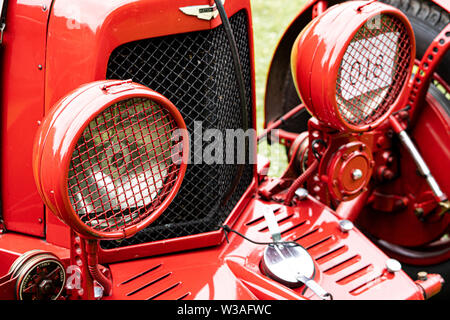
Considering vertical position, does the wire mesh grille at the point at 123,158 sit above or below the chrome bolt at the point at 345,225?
above

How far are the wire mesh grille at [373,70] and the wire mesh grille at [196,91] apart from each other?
0.32 meters

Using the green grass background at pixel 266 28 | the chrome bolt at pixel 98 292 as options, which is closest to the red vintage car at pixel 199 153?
the chrome bolt at pixel 98 292

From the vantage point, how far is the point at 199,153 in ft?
5.01

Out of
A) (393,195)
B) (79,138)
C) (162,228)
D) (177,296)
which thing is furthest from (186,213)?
(393,195)

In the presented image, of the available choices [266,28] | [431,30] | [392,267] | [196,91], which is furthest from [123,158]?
[266,28]

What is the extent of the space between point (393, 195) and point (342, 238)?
1.42ft

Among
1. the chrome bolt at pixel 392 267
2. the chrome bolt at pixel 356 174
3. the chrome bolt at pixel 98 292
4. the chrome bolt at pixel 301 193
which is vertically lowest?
the chrome bolt at pixel 392 267

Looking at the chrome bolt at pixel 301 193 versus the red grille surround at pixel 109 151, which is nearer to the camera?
the red grille surround at pixel 109 151

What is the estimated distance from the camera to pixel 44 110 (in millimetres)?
1365

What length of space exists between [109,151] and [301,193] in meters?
0.77

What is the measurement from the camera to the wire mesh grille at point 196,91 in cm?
135

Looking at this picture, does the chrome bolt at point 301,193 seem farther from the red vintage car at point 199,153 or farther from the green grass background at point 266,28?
the green grass background at point 266,28

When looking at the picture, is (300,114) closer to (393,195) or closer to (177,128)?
(393,195)

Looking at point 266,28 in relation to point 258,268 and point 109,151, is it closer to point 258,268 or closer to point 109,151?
point 258,268
